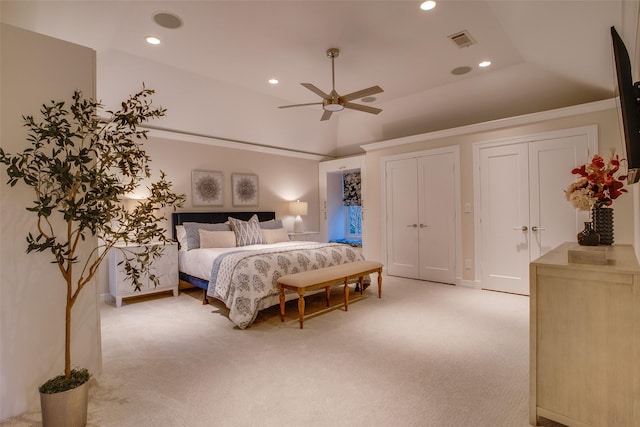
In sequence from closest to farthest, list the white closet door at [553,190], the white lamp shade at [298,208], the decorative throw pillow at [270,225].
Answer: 1. the white closet door at [553,190]
2. the decorative throw pillow at [270,225]
3. the white lamp shade at [298,208]

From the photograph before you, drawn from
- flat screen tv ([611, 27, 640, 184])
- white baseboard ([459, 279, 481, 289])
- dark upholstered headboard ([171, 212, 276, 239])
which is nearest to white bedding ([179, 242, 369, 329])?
dark upholstered headboard ([171, 212, 276, 239])

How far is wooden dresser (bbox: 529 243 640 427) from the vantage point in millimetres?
1598

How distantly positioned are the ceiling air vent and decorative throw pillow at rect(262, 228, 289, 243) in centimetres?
382

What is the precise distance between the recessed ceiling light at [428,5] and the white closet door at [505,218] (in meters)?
2.52

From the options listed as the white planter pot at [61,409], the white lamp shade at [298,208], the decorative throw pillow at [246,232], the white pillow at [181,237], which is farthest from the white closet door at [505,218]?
the white planter pot at [61,409]

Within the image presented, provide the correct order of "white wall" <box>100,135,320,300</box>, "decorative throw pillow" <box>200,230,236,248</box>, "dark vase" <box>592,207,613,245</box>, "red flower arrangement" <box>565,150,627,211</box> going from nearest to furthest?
1. "red flower arrangement" <box>565,150,627,211</box>
2. "dark vase" <box>592,207,613,245</box>
3. "decorative throw pillow" <box>200,230,236,248</box>
4. "white wall" <box>100,135,320,300</box>

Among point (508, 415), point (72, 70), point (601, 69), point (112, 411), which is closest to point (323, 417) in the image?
point (508, 415)

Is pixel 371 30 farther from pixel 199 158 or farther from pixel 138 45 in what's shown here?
pixel 199 158

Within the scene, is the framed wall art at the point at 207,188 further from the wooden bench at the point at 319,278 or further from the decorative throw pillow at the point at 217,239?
the wooden bench at the point at 319,278

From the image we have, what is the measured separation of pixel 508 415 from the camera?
1.95 meters

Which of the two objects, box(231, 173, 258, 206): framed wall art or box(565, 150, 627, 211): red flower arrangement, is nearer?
box(565, 150, 627, 211): red flower arrangement

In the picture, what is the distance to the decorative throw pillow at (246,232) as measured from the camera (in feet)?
17.2

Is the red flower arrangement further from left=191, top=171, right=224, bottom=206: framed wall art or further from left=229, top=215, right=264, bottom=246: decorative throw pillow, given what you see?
left=191, top=171, right=224, bottom=206: framed wall art

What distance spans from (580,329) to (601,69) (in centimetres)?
326
